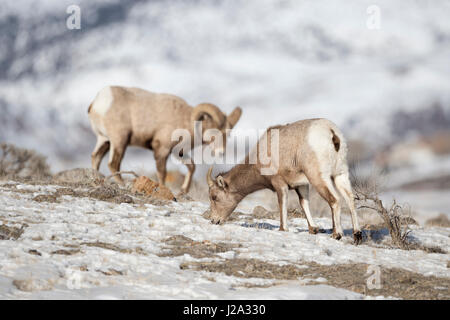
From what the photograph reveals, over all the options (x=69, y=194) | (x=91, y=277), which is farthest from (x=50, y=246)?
(x=69, y=194)

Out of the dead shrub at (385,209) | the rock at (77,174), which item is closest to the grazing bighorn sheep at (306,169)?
the dead shrub at (385,209)

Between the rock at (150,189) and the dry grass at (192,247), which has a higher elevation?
the rock at (150,189)

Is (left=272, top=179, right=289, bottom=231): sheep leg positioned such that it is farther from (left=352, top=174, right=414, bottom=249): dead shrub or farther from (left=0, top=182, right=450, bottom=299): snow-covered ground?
(left=352, top=174, right=414, bottom=249): dead shrub

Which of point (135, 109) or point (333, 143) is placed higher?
point (135, 109)

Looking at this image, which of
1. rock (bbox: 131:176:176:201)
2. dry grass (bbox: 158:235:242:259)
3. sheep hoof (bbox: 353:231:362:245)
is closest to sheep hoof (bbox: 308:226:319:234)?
sheep hoof (bbox: 353:231:362:245)

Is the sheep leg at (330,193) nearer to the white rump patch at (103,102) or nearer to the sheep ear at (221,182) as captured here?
the sheep ear at (221,182)

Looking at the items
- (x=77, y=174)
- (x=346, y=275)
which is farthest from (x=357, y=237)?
(x=77, y=174)

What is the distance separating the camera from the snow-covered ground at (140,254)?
594 centimetres

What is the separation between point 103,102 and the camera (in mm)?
18000

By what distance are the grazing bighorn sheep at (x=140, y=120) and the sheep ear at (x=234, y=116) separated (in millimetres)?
869

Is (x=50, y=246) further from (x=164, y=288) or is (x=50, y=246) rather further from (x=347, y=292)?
(x=347, y=292)

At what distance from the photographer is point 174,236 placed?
894 centimetres

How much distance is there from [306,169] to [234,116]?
10309 mm
